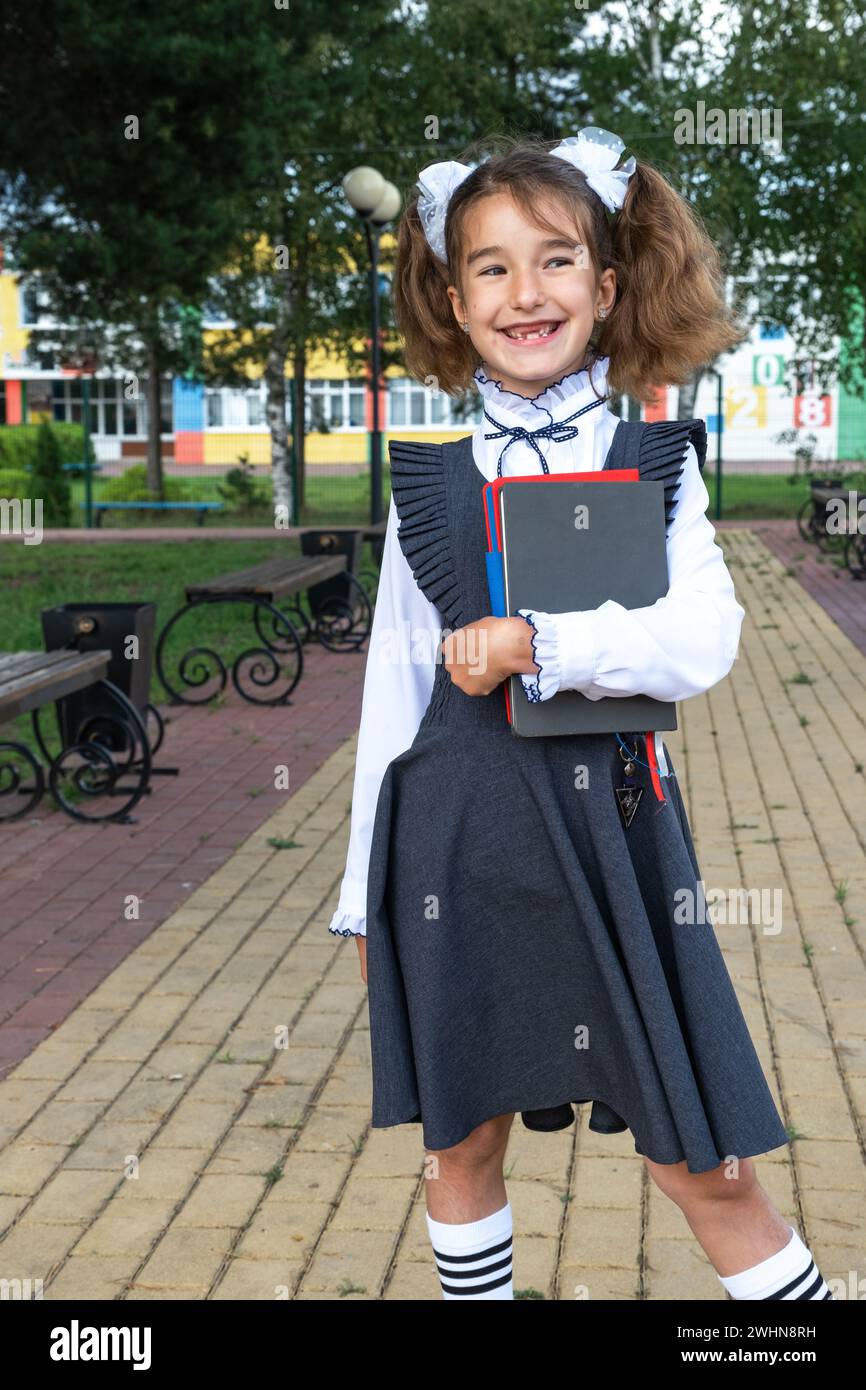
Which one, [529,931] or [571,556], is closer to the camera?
[571,556]

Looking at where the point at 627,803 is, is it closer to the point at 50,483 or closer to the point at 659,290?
the point at 659,290

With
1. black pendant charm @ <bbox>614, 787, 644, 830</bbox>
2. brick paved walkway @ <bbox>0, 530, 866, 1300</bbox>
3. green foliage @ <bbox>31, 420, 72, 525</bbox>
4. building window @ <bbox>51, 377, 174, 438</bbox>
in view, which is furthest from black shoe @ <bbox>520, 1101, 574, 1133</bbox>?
building window @ <bbox>51, 377, 174, 438</bbox>

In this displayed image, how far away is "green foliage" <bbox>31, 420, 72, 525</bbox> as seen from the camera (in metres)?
26.6

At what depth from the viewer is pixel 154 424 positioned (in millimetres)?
28172

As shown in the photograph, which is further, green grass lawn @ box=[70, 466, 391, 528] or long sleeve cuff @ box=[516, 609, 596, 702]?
green grass lawn @ box=[70, 466, 391, 528]

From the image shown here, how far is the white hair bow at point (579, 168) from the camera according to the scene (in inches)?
89.1

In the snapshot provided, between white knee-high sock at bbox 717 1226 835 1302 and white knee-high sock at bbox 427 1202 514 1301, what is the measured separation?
321 millimetres

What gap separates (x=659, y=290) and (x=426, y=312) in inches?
14.2

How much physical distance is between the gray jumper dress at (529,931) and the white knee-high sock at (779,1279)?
0.57 ft

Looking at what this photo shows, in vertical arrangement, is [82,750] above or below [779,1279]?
below

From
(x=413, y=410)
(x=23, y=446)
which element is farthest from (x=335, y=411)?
(x=23, y=446)

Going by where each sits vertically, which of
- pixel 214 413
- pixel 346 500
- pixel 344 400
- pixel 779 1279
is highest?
pixel 344 400

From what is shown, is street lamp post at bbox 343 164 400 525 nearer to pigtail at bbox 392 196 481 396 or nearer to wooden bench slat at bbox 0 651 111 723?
wooden bench slat at bbox 0 651 111 723
